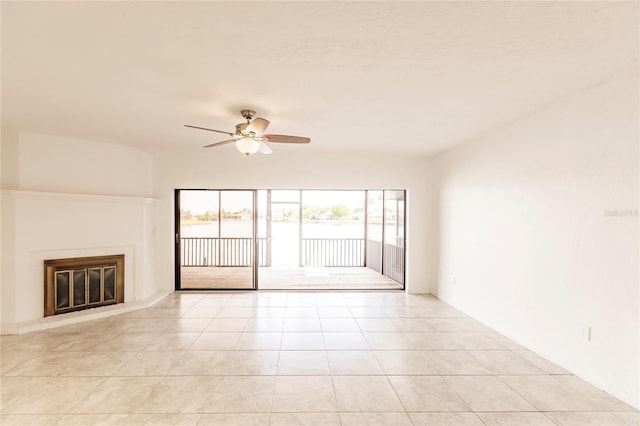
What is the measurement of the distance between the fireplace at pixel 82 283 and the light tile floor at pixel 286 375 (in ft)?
1.32

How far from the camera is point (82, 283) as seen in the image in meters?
4.06

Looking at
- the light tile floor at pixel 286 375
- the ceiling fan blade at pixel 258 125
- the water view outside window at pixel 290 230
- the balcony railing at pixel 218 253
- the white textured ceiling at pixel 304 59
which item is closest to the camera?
the white textured ceiling at pixel 304 59

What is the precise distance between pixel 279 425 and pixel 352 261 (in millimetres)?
6270

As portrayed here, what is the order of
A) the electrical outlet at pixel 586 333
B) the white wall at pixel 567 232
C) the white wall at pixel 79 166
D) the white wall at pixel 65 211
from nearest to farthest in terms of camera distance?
the white wall at pixel 567 232
the electrical outlet at pixel 586 333
the white wall at pixel 65 211
the white wall at pixel 79 166

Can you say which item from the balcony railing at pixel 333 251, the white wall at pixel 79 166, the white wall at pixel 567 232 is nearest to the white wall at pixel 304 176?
the white wall at pixel 79 166

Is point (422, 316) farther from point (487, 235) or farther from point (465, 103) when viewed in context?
point (465, 103)

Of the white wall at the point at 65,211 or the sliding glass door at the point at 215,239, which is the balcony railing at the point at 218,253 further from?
the white wall at the point at 65,211

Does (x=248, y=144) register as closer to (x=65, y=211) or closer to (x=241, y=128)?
(x=241, y=128)

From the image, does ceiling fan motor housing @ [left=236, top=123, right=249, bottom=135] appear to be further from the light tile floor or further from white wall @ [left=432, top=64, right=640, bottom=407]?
white wall @ [left=432, top=64, right=640, bottom=407]

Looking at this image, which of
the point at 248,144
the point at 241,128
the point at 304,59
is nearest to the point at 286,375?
the point at 248,144

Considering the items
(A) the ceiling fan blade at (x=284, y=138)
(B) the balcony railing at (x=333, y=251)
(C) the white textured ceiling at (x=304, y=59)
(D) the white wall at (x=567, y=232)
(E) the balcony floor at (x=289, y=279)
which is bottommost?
(E) the balcony floor at (x=289, y=279)

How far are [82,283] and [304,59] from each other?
4277 mm

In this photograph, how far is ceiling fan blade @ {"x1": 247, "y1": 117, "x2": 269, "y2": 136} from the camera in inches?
102

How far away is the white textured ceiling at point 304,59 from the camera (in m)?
1.55
